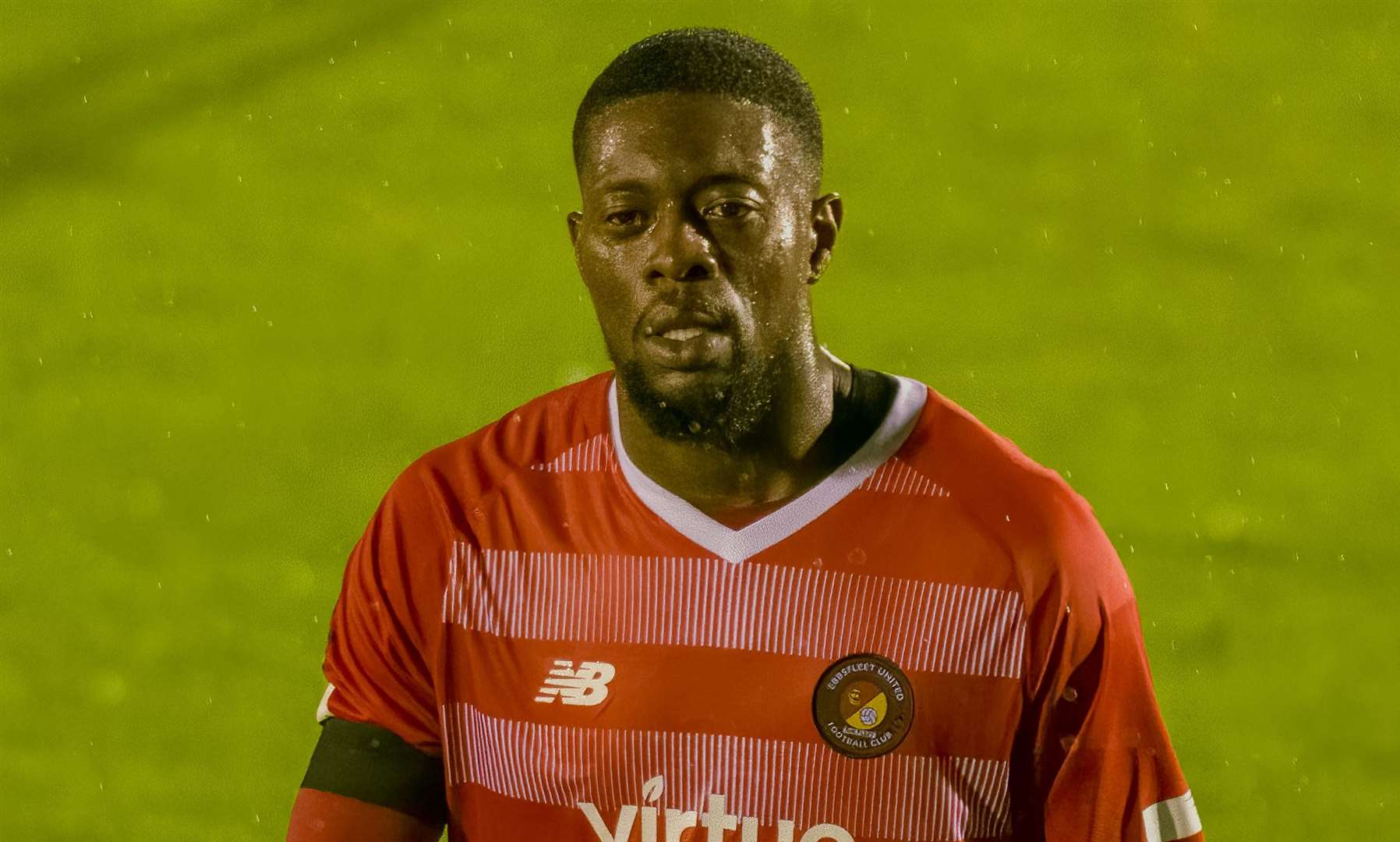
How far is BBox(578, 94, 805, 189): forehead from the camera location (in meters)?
1.43

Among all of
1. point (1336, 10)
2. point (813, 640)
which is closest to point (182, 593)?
point (813, 640)

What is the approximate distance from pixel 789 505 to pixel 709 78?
39cm

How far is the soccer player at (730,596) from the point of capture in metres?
1.46

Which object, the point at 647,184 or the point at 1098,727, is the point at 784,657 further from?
the point at 647,184

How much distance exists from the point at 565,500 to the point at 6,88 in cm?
98

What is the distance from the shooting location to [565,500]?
1579 mm

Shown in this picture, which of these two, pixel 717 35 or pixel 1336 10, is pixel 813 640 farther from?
pixel 1336 10

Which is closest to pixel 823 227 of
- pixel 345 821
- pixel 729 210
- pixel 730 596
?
pixel 729 210

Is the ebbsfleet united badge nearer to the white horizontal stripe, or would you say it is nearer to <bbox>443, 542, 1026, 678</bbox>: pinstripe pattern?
<bbox>443, 542, 1026, 678</bbox>: pinstripe pattern

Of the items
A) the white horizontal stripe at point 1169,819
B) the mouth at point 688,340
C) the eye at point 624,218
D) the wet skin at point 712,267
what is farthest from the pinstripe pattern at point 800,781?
the eye at point 624,218

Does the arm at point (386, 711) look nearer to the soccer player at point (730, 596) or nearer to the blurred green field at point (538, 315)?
the soccer player at point (730, 596)

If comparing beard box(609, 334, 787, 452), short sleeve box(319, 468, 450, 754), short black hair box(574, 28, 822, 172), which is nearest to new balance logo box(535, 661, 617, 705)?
short sleeve box(319, 468, 450, 754)

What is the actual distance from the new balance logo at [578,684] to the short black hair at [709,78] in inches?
18.5

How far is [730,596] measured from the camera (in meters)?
1.52
